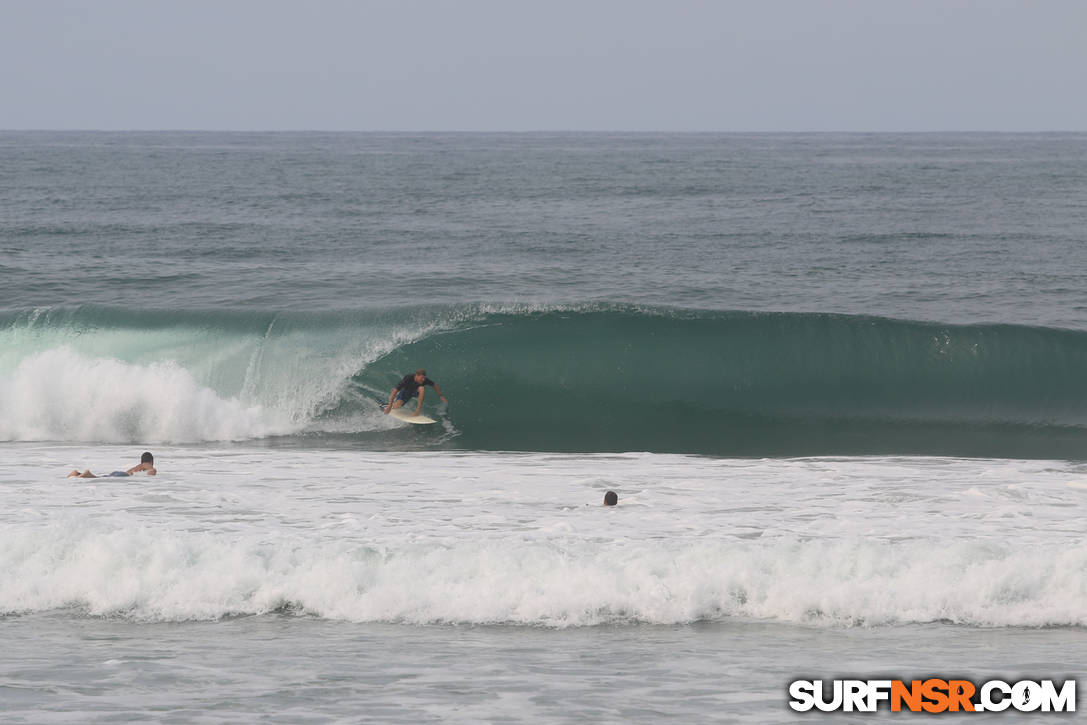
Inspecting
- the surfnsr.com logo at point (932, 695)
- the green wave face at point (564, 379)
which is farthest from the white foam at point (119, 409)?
the surfnsr.com logo at point (932, 695)

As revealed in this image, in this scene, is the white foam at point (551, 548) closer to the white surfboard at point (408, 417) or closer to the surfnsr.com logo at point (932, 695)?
the surfnsr.com logo at point (932, 695)

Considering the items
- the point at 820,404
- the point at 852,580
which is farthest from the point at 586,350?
the point at 852,580

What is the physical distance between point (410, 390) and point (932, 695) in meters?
11.0

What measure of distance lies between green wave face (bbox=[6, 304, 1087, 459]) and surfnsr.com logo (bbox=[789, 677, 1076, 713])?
→ 8716 millimetres

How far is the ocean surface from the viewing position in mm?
8109

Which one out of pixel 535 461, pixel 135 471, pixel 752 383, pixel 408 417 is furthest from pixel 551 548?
pixel 752 383

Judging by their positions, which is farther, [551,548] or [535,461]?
[535,461]

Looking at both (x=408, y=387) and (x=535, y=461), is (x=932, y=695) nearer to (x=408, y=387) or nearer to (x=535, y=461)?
(x=535, y=461)

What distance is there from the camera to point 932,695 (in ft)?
24.4

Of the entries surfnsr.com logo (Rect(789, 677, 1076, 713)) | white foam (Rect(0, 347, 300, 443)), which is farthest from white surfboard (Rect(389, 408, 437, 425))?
surfnsr.com logo (Rect(789, 677, 1076, 713))

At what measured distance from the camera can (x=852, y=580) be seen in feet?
31.0

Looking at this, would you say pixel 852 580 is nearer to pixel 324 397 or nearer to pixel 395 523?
pixel 395 523

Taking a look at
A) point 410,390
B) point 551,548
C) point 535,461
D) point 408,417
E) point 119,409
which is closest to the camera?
point 551,548

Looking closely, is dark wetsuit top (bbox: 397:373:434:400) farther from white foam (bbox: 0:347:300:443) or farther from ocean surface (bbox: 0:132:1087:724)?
white foam (bbox: 0:347:300:443)
